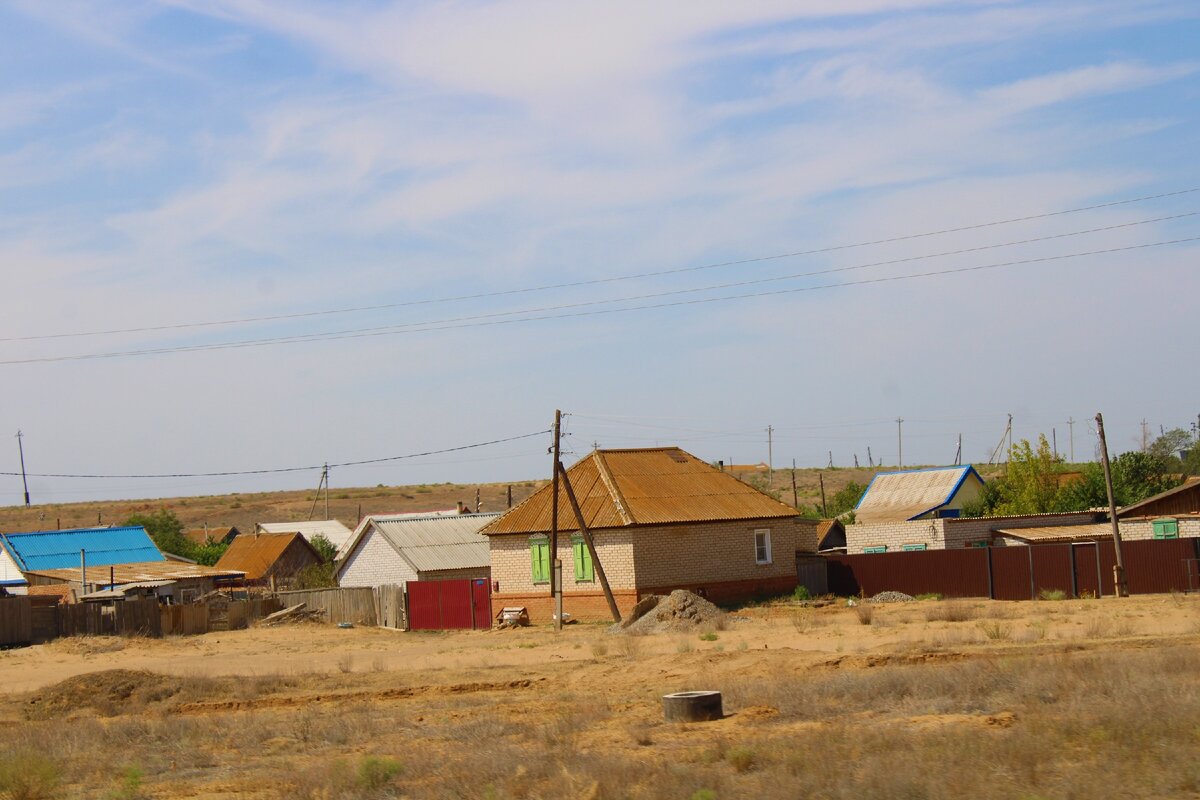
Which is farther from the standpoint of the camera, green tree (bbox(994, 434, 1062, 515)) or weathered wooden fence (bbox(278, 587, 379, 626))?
green tree (bbox(994, 434, 1062, 515))

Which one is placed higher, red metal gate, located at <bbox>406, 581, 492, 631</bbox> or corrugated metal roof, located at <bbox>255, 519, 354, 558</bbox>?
corrugated metal roof, located at <bbox>255, 519, 354, 558</bbox>

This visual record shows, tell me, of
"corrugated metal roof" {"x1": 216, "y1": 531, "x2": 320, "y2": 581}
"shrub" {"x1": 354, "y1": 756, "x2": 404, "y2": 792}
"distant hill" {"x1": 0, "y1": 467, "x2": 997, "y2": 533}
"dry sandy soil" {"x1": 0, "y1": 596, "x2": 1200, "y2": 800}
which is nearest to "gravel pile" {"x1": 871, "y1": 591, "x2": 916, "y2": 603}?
"dry sandy soil" {"x1": 0, "y1": 596, "x2": 1200, "y2": 800}

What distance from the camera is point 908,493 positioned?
195 ft

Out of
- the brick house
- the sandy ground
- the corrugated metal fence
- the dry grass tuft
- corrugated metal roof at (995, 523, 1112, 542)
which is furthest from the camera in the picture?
corrugated metal roof at (995, 523, 1112, 542)

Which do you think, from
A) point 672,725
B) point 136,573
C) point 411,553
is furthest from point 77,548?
point 672,725

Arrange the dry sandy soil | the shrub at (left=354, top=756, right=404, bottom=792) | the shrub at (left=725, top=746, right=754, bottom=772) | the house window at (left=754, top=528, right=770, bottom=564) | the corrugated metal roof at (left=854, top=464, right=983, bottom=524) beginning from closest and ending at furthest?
the dry sandy soil
the shrub at (left=725, top=746, right=754, bottom=772)
the shrub at (left=354, top=756, right=404, bottom=792)
the house window at (left=754, top=528, right=770, bottom=564)
the corrugated metal roof at (left=854, top=464, right=983, bottom=524)

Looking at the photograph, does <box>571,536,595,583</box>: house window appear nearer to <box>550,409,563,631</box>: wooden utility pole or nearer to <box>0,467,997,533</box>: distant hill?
<box>550,409,563,631</box>: wooden utility pole

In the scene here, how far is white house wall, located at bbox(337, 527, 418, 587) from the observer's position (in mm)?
51688

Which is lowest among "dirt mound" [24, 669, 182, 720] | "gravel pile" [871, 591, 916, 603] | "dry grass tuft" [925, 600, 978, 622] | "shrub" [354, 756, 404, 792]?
"gravel pile" [871, 591, 916, 603]

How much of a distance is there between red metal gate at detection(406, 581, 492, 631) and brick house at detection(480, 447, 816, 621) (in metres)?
1.08

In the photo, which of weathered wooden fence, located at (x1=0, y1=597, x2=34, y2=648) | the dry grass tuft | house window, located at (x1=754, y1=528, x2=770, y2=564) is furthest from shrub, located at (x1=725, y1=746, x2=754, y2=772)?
weathered wooden fence, located at (x1=0, y1=597, x2=34, y2=648)

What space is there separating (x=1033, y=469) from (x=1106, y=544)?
27.2 meters

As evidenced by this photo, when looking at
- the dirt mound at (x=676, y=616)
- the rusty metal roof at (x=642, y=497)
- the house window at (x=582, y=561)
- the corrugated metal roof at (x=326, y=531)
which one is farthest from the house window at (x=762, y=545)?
the corrugated metal roof at (x=326, y=531)

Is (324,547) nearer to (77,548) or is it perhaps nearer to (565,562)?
(77,548)
